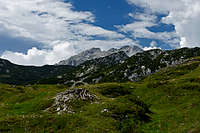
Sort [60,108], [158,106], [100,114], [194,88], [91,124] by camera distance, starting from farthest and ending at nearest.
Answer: [194,88], [158,106], [60,108], [100,114], [91,124]

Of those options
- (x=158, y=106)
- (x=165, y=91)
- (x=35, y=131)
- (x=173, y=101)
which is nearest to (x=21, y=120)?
(x=35, y=131)

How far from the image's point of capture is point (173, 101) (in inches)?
2041

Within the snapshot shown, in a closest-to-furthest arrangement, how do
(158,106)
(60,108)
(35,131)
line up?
(35,131)
(60,108)
(158,106)

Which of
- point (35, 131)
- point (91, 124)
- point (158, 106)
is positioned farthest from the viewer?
point (158, 106)

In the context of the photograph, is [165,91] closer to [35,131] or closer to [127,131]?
[127,131]

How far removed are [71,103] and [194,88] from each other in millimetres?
37774

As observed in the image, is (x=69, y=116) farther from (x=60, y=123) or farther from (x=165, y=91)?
(x=165, y=91)

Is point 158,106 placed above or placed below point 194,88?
below

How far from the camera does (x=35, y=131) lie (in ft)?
76.5

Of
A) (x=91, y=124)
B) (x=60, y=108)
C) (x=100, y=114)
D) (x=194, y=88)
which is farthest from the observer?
(x=194, y=88)

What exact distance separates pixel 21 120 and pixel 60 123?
5428 mm

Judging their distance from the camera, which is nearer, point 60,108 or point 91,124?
point 91,124

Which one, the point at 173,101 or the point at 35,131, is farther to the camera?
the point at 173,101

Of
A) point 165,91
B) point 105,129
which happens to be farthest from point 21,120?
point 165,91
